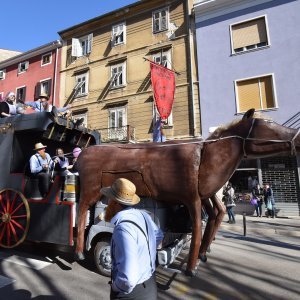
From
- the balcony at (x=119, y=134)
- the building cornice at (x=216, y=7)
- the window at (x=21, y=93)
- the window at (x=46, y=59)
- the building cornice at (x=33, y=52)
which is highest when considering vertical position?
the building cornice at (x=33, y=52)

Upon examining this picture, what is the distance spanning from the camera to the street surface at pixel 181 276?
4.27 meters

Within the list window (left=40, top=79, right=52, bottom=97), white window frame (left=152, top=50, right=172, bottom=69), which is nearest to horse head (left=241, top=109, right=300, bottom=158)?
white window frame (left=152, top=50, right=172, bottom=69)

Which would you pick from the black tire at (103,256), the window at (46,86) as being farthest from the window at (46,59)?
the black tire at (103,256)

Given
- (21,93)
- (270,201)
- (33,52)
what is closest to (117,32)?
(33,52)

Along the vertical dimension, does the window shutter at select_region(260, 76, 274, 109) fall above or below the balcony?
above

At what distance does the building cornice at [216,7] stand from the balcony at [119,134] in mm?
7943

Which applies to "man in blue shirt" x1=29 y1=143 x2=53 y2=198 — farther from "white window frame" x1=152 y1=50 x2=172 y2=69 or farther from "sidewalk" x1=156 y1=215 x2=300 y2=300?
"white window frame" x1=152 y1=50 x2=172 y2=69

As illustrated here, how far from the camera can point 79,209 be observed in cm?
515

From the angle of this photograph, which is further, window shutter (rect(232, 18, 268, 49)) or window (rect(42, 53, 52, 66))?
window (rect(42, 53, 52, 66))

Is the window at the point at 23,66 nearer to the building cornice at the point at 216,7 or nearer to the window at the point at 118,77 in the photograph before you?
the window at the point at 118,77

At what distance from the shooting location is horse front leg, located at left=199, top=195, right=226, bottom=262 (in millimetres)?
4918

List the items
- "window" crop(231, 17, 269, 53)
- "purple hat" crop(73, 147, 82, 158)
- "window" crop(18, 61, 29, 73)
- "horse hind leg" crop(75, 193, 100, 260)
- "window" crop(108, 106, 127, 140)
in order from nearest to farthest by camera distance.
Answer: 1. "horse hind leg" crop(75, 193, 100, 260)
2. "purple hat" crop(73, 147, 82, 158)
3. "window" crop(231, 17, 269, 53)
4. "window" crop(108, 106, 127, 140)
5. "window" crop(18, 61, 29, 73)

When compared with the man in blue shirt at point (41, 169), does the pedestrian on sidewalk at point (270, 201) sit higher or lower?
lower

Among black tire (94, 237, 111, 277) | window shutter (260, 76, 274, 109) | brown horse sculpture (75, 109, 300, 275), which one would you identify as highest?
window shutter (260, 76, 274, 109)
